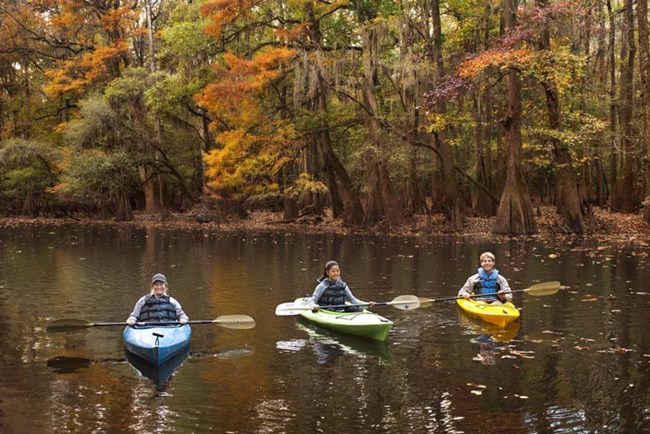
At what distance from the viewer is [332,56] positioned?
29.6 meters

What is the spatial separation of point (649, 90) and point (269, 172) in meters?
16.6

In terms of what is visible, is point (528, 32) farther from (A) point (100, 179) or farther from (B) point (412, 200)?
(A) point (100, 179)

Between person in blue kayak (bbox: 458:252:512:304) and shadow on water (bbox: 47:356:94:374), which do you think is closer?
shadow on water (bbox: 47:356:94:374)

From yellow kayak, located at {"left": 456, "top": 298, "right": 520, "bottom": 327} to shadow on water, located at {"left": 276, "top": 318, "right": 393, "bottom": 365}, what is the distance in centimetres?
213

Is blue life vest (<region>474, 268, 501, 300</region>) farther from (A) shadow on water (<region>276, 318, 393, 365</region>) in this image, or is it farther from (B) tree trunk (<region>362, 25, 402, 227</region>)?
(B) tree trunk (<region>362, 25, 402, 227</region>)

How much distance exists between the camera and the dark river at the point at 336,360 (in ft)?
21.1

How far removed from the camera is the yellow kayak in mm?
10547

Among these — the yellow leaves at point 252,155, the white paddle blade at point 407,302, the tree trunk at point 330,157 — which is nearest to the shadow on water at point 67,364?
the white paddle blade at point 407,302

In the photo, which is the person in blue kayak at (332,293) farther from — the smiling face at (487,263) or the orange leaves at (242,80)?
the orange leaves at (242,80)

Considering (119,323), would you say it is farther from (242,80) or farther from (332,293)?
(242,80)

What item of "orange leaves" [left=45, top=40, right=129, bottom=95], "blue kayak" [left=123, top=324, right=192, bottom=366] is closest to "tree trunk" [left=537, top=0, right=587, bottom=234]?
"blue kayak" [left=123, top=324, right=192, bottom=366]

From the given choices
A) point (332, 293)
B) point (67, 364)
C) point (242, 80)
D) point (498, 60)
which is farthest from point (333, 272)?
point (242, 80)

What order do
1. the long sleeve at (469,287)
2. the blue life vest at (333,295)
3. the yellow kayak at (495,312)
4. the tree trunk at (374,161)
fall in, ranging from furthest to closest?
the tree trunk at (374,161), the long sleeve at (469,287), the blue life vest at (333,295), the yellow kayak at (495,312)

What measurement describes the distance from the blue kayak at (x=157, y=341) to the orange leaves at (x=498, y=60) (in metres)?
17.2
